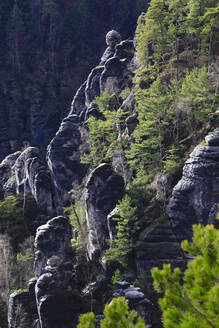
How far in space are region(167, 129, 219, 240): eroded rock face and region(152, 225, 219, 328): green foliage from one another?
1431 cm

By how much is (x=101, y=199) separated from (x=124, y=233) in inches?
233

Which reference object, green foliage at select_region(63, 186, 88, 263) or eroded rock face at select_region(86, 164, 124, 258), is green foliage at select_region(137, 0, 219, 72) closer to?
eroded rock face at select_region(86, 164, 124, 258)

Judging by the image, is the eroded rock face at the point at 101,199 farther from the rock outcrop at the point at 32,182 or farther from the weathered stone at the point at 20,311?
the rock outcrop at the point at 32,182

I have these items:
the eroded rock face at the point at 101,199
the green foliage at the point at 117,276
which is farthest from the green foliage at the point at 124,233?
the eroded rock face at the point at 101,199

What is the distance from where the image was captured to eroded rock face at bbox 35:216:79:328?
2297 cm

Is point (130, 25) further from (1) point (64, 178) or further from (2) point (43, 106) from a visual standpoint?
(1) point (64, 178)

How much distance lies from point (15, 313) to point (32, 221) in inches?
702

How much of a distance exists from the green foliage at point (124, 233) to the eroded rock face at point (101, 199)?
150 inches

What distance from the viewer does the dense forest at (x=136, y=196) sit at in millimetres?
7531

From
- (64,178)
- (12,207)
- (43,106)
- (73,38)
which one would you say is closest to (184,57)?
(64,178)

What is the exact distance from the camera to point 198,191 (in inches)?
850

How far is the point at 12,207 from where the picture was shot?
4312cm

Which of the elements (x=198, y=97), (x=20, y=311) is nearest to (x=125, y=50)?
(x=198, y=97)

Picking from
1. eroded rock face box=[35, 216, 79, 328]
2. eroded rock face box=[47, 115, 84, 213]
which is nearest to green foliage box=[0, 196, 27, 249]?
eroded rock face box=[47, 115, 84, 213]
